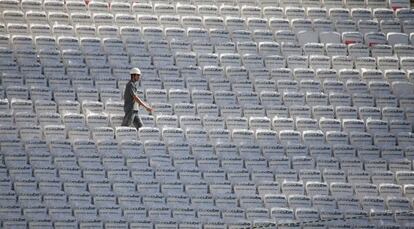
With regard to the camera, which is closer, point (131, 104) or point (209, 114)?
point (131, 104)

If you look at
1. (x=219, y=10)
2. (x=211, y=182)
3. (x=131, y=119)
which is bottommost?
(x=211, y=182)

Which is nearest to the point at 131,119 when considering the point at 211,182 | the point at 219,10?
the point at 211,182

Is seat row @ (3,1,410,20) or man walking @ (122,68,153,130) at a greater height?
seat row @ (3,1,410,20)

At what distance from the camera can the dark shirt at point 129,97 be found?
21703 mm

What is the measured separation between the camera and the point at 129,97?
21703mm

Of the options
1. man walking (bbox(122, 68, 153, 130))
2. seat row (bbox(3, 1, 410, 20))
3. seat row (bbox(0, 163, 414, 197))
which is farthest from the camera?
seat row (bbox(3, 1, 410, 20))

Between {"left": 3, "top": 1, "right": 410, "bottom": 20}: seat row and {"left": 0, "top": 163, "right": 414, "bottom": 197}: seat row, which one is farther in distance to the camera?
{"left": 3, "top": 1, "right": 410, "bottom": 20}: seat row

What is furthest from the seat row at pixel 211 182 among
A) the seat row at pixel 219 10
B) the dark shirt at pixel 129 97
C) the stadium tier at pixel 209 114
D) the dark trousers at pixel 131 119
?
the seat row at pixel 219 10

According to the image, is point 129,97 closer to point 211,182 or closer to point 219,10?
point 211,182

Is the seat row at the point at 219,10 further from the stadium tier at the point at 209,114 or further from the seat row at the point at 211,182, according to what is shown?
the seat row at the point at 211,182

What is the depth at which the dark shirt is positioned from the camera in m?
21.7

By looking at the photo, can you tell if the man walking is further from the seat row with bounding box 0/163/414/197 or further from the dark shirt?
the seat row with bounding box 0/163/414/197

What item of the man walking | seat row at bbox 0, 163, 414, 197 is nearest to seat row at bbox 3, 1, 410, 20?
the man walking

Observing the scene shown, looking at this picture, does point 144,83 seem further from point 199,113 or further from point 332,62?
point 332,62
